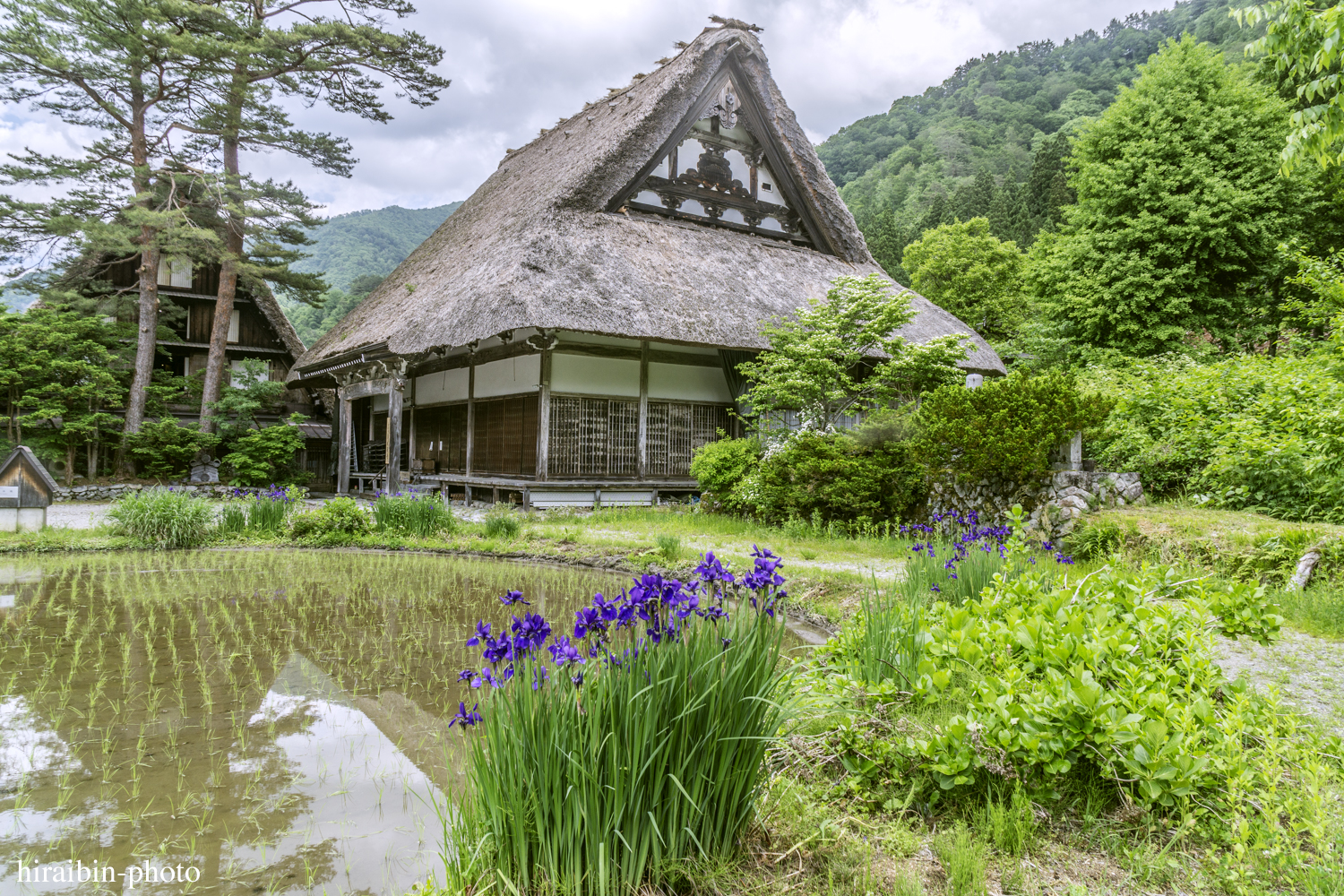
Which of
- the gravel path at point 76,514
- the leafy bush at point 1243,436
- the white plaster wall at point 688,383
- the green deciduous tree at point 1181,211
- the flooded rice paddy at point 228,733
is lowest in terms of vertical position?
the flooded rice paddy at point 228,733

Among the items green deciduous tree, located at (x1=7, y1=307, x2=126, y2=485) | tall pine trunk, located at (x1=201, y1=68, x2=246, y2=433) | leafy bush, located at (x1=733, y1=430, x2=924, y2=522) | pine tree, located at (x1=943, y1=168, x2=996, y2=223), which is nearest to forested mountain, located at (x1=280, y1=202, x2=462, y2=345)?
tall pine trunk, located at (x1=201, y1=68, x2=246, y2=433)

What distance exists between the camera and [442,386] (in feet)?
47.5

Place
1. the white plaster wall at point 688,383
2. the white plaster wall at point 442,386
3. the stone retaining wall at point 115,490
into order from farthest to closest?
the white plaster wall at point 442,386, the stone retaining wall at point 115,490, the white plaster wall at point 688,383

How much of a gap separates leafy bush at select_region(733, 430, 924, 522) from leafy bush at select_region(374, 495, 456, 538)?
4.09 metres

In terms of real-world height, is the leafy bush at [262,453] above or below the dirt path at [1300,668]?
above

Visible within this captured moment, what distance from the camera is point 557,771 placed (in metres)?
1.74

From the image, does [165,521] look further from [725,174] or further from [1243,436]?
[725,174]

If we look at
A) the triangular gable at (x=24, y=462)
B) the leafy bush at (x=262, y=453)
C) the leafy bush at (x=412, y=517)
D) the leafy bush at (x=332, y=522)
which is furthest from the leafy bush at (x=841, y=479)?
the leafy bush at (x=262, y=453)

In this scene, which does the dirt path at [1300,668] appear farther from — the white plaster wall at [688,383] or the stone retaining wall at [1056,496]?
the white plaster wall at [688,383]

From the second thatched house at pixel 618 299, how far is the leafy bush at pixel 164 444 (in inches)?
103

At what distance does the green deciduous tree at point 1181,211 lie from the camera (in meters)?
14.7

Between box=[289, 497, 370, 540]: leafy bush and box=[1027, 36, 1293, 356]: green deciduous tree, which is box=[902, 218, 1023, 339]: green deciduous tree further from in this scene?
box=[289, 497, 370, 540]: leafy bush

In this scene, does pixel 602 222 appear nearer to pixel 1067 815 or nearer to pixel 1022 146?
pixel 1067 815

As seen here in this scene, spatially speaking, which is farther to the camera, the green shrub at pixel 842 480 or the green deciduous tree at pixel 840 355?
the green deciduous tree at pixel 840 355
